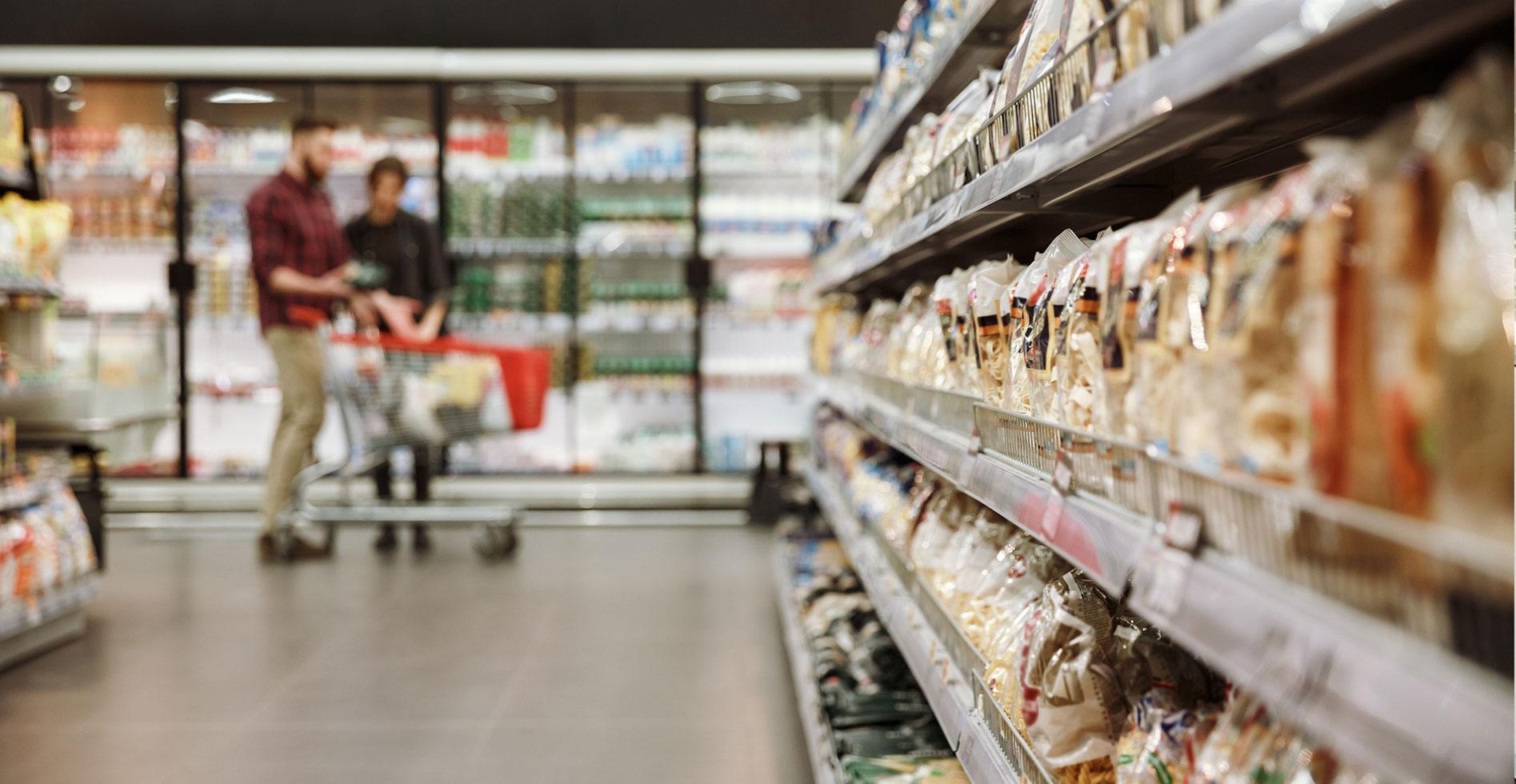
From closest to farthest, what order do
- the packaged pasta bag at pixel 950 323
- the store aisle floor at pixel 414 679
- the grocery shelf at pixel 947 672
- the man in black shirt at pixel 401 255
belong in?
the grocery shelf at pixel 947 672, the packaged pasta bag at pixel 950 323, the store aisle floor at pixel 414 679, the man in black shirt at pixel 401 255

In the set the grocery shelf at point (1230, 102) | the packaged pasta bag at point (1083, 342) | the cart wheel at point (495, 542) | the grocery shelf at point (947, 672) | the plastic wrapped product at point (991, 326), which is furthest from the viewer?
the cart wheel at point (495, 542)

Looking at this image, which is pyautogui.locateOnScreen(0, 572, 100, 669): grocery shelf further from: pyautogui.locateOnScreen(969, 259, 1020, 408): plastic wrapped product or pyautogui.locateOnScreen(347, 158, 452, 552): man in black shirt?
pyautogui.locateOnScreen(969, 259, 1020, 408): plastic wrapped product

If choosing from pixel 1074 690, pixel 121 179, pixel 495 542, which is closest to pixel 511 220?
pixel 495 542

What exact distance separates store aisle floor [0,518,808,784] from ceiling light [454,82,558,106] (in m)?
2.91

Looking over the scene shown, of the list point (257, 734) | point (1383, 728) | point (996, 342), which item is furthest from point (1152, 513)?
point (257, 734)

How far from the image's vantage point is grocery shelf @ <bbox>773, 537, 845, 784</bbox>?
6.29 feet

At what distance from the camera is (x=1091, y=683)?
1.12 metres

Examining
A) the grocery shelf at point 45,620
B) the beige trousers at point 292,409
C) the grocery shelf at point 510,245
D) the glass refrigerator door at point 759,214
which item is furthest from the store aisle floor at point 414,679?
the grocery shelf at point 510,245

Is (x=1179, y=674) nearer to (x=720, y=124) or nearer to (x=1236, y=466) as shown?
(x=1236, y=466)

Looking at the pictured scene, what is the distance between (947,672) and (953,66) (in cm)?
131

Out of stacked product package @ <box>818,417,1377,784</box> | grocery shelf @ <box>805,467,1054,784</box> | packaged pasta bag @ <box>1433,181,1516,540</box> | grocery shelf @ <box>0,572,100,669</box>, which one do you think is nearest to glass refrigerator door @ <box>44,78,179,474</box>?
grocery shelf @ <box>0,572,100,669</box>

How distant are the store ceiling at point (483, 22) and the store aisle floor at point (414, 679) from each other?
277 cm

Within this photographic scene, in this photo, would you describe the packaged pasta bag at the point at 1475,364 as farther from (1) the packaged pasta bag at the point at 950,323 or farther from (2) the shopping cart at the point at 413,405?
(2) the shopping cart at the point at 413,405

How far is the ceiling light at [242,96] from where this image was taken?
19.2ft
